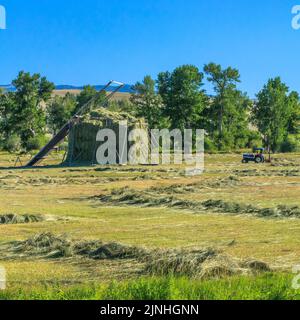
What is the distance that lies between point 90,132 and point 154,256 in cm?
4543

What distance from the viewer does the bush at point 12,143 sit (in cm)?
9031

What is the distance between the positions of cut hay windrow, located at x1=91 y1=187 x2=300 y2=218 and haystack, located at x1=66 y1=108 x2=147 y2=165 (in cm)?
2760

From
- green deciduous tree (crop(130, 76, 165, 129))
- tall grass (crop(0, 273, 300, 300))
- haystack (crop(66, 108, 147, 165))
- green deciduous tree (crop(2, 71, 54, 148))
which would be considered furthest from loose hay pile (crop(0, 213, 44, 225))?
green deciduous tree (crop(2, 71, 54, 148))

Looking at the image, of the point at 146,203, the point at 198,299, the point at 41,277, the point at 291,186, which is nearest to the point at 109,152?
the point at 291,186

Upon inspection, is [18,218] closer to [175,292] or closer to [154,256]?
[154,256]

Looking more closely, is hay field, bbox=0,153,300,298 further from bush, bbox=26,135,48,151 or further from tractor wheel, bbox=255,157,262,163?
bush, bbox=26,135,48,151

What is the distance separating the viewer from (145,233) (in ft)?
58.6

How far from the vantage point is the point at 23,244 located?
1584 centimetres

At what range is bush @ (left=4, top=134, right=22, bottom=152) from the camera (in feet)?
296

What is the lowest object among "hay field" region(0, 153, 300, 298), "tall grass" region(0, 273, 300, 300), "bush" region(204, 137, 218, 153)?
"hay field" region(0, 153, 300, 298)

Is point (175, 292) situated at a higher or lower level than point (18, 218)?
higher

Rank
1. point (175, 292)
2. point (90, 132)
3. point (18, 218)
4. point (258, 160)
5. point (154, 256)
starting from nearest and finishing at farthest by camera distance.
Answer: point (175, 292)
point (154, 256)
point (18, 218)
point (90, 132)
point (258, 160)

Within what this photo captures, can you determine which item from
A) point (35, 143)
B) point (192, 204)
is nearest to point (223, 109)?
point (35, 143)

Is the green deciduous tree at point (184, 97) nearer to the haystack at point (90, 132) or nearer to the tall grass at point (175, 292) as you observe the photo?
the haystack at point (90, 132)
